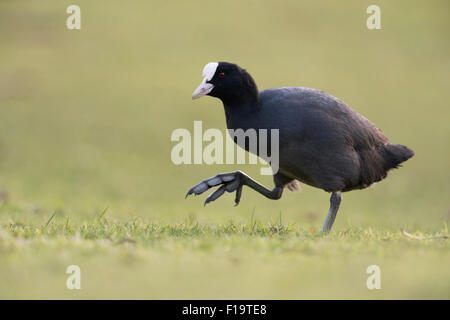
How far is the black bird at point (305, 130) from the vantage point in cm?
677

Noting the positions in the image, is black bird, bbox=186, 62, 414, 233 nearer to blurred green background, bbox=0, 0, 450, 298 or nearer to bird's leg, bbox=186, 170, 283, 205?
bird's leg, bbox=186, 170, 283, 205

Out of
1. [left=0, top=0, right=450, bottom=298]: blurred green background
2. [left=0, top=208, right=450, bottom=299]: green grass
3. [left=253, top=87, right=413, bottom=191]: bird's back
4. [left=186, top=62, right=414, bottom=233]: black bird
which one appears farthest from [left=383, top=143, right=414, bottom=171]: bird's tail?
[left=0, top=208, right=450, bottom=299]: green grass

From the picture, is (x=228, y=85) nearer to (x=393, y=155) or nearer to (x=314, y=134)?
(x=314, y=134)

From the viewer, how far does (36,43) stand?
23562mm

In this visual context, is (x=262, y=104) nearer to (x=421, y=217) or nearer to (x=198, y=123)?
(x=421, y=217)

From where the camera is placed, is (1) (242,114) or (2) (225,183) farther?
(2) (225,183)

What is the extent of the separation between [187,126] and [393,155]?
10.9 m

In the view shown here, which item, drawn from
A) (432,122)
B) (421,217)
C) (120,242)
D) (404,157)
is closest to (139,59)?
(432,122)

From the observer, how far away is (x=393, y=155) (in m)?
7.59

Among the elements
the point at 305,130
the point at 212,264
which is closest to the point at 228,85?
the point at 305,130

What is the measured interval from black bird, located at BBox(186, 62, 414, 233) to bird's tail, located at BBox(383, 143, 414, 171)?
5.7 inches

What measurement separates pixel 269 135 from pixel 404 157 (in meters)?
1.85

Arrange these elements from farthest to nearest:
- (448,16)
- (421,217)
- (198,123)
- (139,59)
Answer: (448,16)
(139,59)
(198,123)
(421,217)

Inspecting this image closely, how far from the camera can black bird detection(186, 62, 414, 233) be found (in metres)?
6.77
